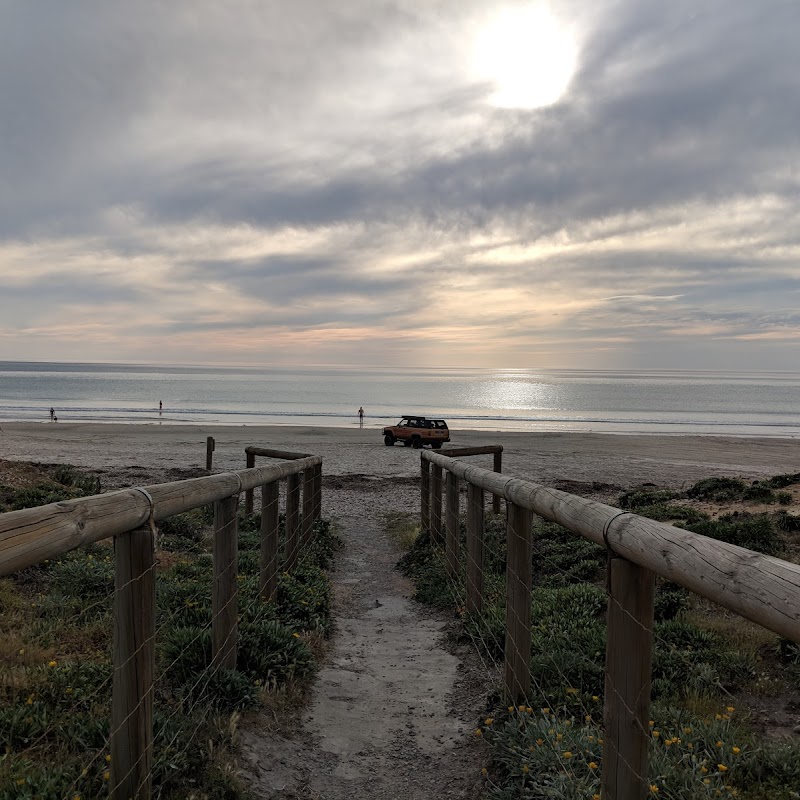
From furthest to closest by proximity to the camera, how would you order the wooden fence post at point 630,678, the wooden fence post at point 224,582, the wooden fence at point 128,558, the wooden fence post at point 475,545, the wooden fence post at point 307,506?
the wooden fence post at point 307,506 < the wooden fence post at point 475,545 < the wooden fence post at point 224,582 < the wooden fence post at point 630,678 < the wooden fence at point 128,558

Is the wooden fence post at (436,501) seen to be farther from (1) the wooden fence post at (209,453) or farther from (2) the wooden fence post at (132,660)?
(1) the wooden fence post at (209,453)

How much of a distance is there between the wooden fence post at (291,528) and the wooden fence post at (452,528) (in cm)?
170

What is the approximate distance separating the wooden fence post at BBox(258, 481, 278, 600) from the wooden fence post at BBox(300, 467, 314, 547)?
8.74 ft

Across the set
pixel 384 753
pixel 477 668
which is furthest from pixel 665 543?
pixel 477 668

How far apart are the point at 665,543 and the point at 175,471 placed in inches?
780

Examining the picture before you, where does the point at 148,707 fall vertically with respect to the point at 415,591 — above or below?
above

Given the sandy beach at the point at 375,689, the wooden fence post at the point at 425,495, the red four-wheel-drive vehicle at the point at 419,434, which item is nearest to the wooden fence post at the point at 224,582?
the sandy beach at the point at 375,689

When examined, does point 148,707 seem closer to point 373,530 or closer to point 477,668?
point 477,668

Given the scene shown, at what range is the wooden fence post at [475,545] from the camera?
5.96 meters

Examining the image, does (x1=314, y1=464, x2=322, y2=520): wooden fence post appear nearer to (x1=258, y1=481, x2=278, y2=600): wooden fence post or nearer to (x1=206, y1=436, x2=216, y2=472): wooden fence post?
(x1=258, y1=481, x2=278, y2=600): wooden fence post

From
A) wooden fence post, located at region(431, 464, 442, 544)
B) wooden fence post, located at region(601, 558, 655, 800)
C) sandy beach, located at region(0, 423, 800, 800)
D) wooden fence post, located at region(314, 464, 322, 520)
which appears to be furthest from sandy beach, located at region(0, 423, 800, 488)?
wooden fence post, located at region(601, 558, 655, 800)

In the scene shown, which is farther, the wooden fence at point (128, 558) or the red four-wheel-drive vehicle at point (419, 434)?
the red four-wheel-drive vehicle at point (419, 434)

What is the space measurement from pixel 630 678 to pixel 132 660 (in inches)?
74.7

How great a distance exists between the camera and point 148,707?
284 centimetres
